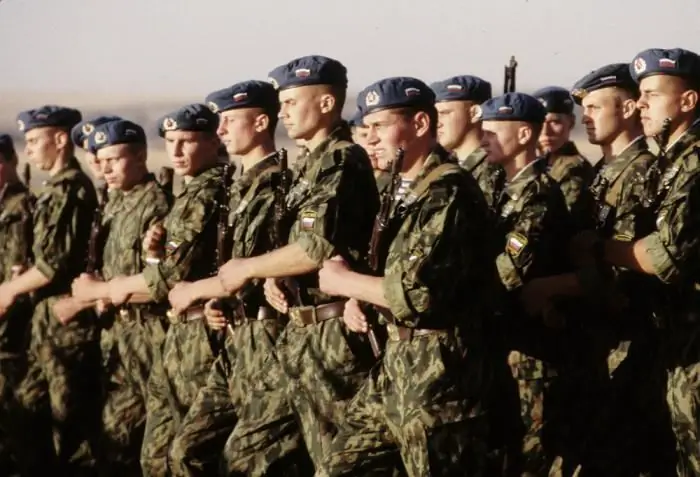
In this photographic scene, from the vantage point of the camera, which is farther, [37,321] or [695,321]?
[37,321]

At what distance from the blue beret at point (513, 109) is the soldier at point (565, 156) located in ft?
1.20

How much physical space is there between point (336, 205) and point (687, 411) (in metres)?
1.79

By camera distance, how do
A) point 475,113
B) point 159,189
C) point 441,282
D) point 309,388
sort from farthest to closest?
point 159,189 → point 475,113 → point 309,388 → point 441,282

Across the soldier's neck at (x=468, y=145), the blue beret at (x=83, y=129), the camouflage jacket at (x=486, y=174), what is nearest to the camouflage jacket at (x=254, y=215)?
the camouflage jacket at (x=486, y=174)

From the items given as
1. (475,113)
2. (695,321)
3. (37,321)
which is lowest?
(37,321)

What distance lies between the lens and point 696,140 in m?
8.07

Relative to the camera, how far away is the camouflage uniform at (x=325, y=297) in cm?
799

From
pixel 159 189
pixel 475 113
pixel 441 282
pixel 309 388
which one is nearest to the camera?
pixel 441 282

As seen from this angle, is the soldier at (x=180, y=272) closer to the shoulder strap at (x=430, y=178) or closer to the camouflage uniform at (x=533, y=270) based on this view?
the camouflage uniform at (x=533, y=270)

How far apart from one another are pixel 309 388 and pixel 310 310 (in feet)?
1.17

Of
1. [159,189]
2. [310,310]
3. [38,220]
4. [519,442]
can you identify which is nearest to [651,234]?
[519,442]

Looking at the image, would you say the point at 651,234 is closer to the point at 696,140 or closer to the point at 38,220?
the point at 696,140

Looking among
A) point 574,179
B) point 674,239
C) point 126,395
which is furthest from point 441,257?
point 126,395

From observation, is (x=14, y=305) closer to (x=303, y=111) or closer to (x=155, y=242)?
(x=155, y=242)
